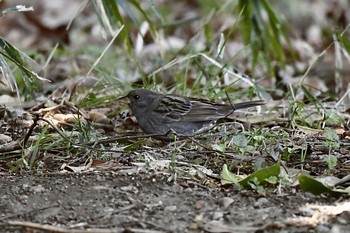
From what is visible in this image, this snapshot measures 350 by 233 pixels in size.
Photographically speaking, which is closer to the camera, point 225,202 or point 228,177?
point 225,202

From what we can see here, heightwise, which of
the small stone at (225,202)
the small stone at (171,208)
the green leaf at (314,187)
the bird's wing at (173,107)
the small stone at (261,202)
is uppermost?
the small stone at (171,208)

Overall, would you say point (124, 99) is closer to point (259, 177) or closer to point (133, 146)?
point (133, 146)

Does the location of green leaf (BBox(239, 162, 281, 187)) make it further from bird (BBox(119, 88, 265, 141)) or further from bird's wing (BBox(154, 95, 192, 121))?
bird's wing (BBox(154, 95, 192, 121))

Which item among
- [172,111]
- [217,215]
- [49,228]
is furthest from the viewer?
[172,111]

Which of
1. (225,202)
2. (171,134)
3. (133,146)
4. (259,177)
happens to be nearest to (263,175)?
(259,177)

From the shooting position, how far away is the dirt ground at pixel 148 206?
11.1ft

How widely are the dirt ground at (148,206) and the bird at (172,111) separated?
4.31ft

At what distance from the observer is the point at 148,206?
3.63 m

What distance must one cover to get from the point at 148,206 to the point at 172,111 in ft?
6.03

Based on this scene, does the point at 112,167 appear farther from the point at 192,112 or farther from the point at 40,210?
the point at 192,112

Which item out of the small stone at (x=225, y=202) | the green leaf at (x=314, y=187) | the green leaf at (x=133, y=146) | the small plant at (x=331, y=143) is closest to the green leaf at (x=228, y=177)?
the small stone at (x=225, y=202)

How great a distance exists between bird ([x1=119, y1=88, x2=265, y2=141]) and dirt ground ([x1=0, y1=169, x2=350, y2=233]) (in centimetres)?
131

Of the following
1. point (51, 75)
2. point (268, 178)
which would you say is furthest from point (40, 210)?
point (51, 75)

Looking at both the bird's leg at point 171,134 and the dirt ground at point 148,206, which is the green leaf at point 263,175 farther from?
the bird's leg at point 171,134
